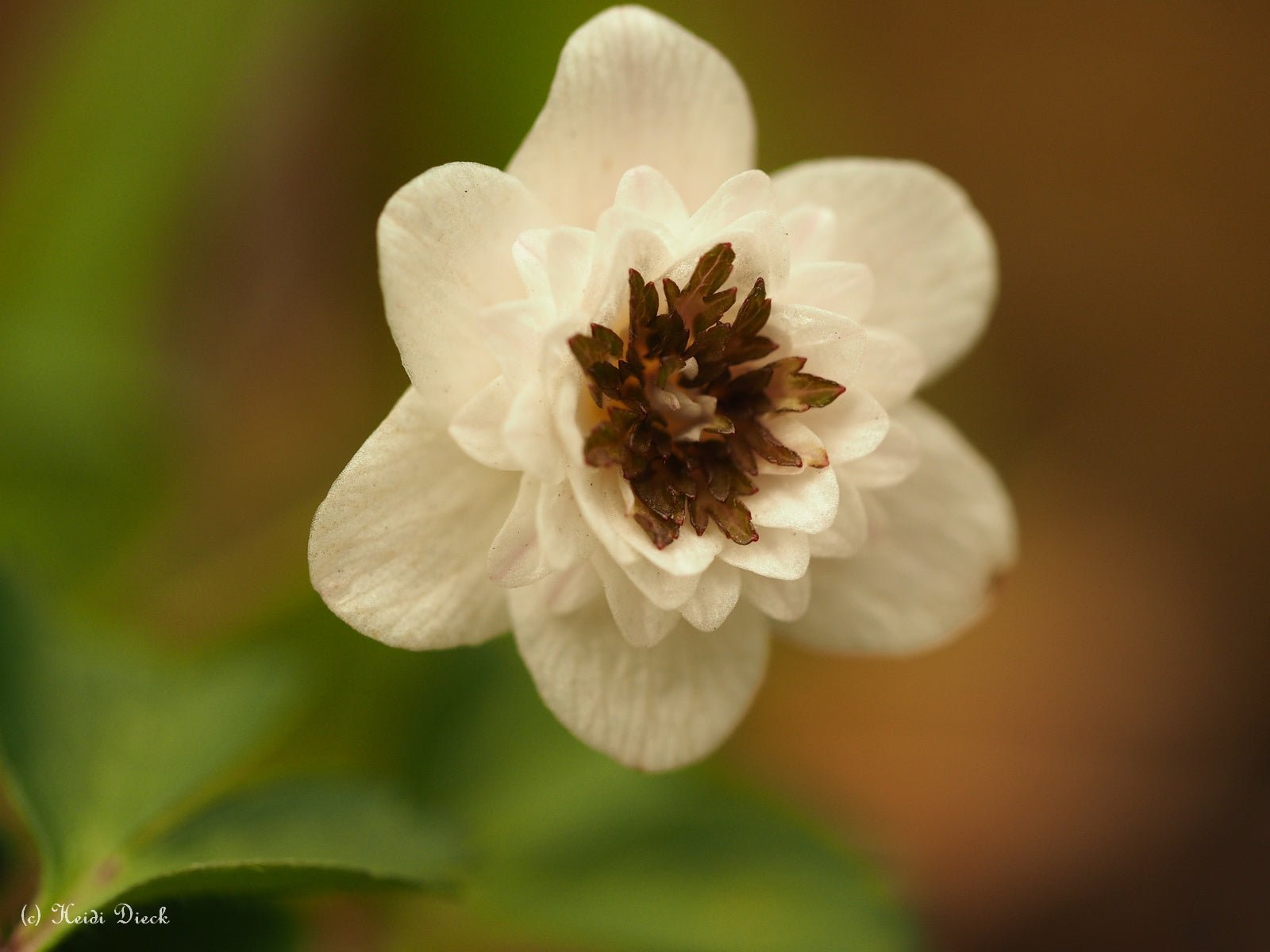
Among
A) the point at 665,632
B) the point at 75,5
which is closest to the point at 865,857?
the point at 665,632

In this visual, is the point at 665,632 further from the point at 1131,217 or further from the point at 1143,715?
the point at 1131,217

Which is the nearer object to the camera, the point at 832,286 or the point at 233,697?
the point at 832,286

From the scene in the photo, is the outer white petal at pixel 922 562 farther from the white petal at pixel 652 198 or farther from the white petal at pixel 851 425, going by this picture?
the white petal at pixel 652 198

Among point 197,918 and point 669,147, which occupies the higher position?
point 669,147

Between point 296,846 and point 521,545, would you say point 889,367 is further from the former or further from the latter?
point 296,846

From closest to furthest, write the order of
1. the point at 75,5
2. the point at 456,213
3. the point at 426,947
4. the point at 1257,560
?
the point at 456,213, the point at 426,947, the point at 75,5, the point at 1257,560

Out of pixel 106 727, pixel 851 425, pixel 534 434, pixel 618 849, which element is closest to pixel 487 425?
pixel 534 434

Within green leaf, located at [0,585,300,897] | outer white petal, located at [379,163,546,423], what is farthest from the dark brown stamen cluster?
green leaf, located at [0,585,300,897]
